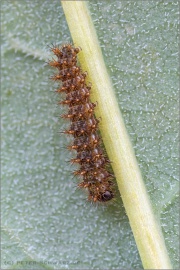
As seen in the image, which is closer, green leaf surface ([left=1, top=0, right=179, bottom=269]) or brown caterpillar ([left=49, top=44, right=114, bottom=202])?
brown caterpillar ([left=49, top=44, right=114, bottom=202])

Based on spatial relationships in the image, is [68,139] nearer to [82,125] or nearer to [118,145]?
[82,125]

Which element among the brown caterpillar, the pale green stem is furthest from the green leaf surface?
the brown caterpillar

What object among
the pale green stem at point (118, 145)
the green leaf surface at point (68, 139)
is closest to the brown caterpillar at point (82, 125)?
the pale green stem at point (118, 145)

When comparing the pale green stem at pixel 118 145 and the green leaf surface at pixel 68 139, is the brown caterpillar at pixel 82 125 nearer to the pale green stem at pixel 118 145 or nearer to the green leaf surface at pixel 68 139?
the pale green stem at pixel 118 145

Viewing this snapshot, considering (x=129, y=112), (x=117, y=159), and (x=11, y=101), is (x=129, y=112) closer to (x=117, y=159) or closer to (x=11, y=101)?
(x=117, y=159)

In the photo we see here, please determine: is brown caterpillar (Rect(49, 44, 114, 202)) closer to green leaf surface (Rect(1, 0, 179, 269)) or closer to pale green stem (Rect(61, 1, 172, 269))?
pale green stem (Rect(61, 1, 172, 269))
